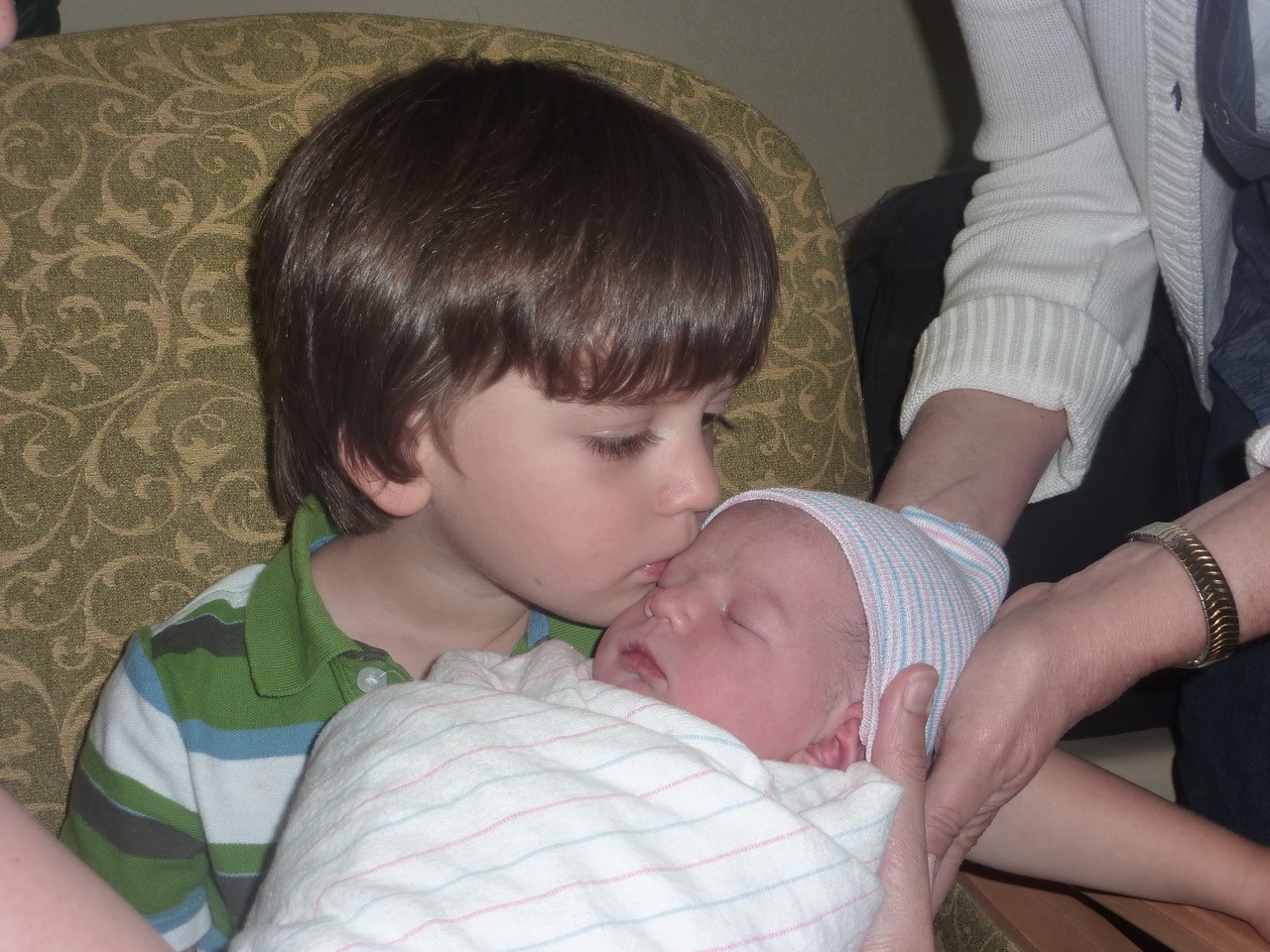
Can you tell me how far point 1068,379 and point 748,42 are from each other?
1.70m

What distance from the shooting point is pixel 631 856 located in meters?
0.75

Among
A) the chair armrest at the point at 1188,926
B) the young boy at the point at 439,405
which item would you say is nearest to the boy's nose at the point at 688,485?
the young boy at the point at 439,405

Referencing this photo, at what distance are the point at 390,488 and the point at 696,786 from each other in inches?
16.7

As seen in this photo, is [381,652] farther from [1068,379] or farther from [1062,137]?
[1062,137]

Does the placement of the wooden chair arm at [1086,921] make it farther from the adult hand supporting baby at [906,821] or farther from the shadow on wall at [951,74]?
the shadow on wall at [951,74]

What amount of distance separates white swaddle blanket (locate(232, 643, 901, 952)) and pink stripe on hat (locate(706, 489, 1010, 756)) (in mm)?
162

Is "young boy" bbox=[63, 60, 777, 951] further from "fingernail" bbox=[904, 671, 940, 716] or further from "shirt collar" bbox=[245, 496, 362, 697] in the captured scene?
"fingernail" bbox=[904, 671, 940, 716]

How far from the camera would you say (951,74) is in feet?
9.71

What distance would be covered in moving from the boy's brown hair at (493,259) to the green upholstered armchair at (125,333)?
0.43 feet

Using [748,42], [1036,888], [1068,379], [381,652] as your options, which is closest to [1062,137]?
[1068,379]

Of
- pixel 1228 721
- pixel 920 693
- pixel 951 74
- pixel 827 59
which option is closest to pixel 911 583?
pixel 920 693

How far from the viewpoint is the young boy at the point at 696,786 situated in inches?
28.9

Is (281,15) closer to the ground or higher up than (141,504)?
higher up

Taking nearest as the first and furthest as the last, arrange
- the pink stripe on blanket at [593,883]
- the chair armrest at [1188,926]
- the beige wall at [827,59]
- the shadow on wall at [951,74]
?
the pink stripe on blanket at [593,883] < the chair armrest at [1188,926] < the beige wall at [827,59] < the shadow on wall at [951,74]
